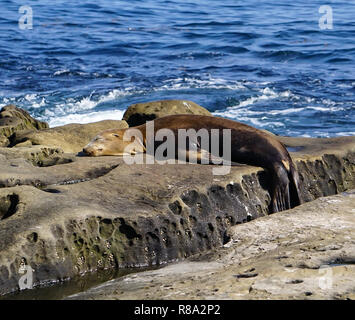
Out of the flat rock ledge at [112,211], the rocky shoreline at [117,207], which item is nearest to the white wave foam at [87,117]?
the rocky shoreline at [117,207]

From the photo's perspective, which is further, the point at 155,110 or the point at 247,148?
the point at 155,110

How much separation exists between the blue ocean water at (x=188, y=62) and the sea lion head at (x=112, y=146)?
575cm

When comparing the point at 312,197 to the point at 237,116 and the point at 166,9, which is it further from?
the point at 166,9

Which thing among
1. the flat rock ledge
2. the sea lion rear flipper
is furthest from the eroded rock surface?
the sea lion rear flipper

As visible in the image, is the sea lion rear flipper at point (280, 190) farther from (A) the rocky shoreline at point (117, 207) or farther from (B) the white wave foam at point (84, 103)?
(B) the white wave foam at point (84, 103)

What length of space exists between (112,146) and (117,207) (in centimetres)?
212

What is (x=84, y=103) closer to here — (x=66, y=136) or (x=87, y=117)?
(x=87, y=117)

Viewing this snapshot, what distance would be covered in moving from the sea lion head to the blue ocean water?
575 centimetres

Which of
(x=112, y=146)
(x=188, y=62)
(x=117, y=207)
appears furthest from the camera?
(x=188, y=62)

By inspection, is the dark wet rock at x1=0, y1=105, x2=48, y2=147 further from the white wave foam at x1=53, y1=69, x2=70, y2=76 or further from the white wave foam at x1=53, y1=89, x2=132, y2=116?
the white wave foam at x1=53, y1=69, x2=70, y2=76

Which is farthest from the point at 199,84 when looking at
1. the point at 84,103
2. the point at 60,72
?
the point at 60,72

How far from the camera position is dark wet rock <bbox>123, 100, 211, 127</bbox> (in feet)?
32.8

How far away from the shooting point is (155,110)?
32.9 ft
